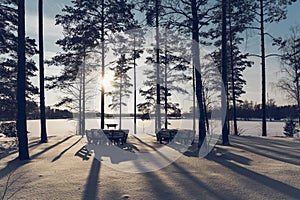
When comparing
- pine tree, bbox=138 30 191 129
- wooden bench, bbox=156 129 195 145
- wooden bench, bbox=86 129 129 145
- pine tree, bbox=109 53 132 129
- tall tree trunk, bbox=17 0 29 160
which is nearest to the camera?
tall tree trunk, bbox=17 0 29 160

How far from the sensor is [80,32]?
1852 cm

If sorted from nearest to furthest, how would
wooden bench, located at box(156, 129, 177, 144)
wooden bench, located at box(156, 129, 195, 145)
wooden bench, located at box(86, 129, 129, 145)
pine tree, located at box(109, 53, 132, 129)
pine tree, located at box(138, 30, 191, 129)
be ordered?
wooden bench, located at box(86, 129, 129, 145) → wooden bench, located at box(156, 129, 195, 145) → wooden bench, located at box(156, 129, 177, 144) → pine tree, located at box(138, 30, 191, 129) → pine tree, located at box(109, 53, 132, 129)

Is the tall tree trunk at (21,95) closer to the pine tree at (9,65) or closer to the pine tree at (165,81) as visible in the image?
the pine tree at (9,65)

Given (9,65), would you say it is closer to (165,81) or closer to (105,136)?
(105,136)

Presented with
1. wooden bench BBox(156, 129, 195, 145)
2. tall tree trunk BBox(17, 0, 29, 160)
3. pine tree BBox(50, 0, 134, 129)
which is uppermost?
pine tree BBox(50, 0, 134, 129)

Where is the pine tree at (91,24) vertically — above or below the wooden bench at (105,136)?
above

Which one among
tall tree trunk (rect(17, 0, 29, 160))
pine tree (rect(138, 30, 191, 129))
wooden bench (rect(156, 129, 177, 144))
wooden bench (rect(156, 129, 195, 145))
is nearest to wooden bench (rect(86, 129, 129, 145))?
wooden bench (rect(156, 129, 177, 144))

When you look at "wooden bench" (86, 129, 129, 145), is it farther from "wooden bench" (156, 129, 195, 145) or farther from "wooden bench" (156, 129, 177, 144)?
"wooden bench" (156, 129, 195, 145)

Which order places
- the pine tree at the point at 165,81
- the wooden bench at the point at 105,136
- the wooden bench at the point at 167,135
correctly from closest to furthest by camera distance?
the wooden bench at the point at 105,136
the wooden bench at the point at 167,135
the pine tree at the point at 165,81

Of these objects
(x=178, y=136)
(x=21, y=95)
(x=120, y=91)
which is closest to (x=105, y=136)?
(x=178, y=136)

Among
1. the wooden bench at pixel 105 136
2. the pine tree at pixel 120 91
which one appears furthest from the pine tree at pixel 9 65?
the pine tree at pixel 120 91

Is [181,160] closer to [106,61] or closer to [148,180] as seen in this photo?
[148,180]

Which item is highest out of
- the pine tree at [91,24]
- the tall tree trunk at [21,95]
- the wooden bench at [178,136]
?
the pine tree at [91,24]

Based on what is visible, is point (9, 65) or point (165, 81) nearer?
point (9, 65)
